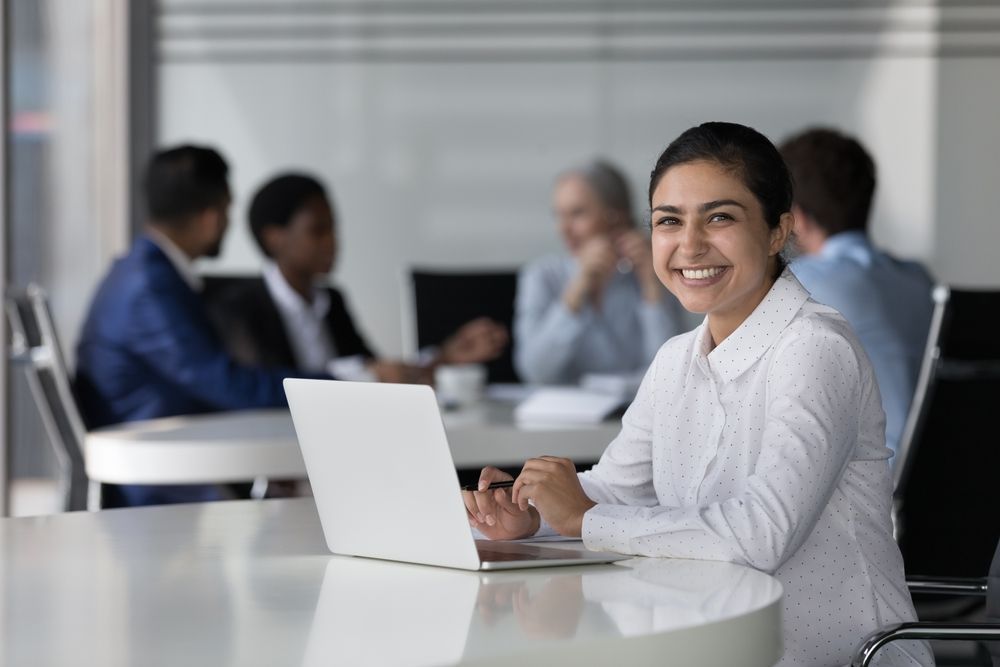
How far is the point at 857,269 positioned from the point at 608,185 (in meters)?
1.86

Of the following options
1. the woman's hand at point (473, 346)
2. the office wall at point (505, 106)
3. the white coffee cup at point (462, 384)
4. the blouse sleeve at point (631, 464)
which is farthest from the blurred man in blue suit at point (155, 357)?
the office wall at point (505, 106)

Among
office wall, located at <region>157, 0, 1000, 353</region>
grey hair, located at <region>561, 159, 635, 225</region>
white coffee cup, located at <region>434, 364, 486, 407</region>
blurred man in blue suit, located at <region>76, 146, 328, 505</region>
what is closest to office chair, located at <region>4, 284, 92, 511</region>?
blurred man in blue suit, located at <region>76, 146, 328, 505</region>

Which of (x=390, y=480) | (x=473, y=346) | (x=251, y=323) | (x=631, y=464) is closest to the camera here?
(x=390, y=480)

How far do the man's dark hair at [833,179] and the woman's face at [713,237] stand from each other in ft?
4.81

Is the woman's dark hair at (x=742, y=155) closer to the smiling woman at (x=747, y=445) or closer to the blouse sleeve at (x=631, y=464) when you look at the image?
the smiling woman at (x=747, y=445)

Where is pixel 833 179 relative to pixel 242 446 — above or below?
above

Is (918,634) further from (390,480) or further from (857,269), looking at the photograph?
(857,269)

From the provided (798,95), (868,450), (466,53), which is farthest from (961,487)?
(466,53)

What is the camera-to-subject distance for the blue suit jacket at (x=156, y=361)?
10.8ft

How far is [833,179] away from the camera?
3123 millimetres

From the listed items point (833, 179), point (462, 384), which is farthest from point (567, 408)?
point (833, 179)

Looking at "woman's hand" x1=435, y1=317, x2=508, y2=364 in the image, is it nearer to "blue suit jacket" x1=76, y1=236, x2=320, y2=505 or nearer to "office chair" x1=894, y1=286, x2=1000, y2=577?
"blue suit jacket" x1=76, y1=236, x2=320, y2=505

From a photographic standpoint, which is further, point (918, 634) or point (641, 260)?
point (641, 260)

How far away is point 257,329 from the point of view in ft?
13.3
